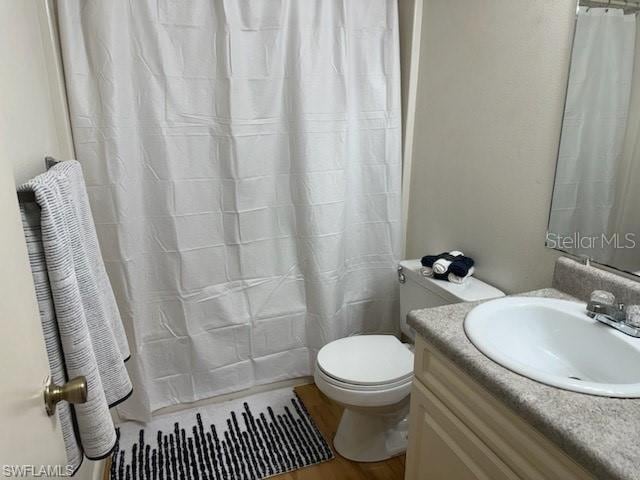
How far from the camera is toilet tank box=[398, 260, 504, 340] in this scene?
170cm

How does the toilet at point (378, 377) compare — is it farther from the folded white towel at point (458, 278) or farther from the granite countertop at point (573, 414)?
the granite countertop at point (573, 414)

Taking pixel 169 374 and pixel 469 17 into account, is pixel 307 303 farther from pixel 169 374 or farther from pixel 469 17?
pixel 469 17

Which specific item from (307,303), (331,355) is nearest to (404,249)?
(307,303)

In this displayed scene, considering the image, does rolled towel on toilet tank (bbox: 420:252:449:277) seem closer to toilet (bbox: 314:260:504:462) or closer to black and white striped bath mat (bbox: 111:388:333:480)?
toilet (bbox: 314:260:504:462)

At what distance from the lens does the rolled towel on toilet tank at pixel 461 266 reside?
175 centimetres

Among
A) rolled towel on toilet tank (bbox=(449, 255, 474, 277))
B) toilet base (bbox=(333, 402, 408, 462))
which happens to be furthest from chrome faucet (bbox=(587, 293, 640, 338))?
toilet base (bbox=(333, 402, 408, 462))

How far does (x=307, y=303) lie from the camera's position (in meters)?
2.27

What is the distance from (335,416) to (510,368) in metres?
1.35

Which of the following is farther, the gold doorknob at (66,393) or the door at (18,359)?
the gold doorknob at (66,393)

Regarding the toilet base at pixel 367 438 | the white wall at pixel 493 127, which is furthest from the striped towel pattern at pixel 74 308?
the white wall at pixel 493 127

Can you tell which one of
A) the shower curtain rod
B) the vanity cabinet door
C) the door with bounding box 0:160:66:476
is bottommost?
the vanity cabinet door

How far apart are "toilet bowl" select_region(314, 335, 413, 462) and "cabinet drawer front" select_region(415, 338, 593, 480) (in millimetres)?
445

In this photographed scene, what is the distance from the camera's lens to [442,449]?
1.20 m

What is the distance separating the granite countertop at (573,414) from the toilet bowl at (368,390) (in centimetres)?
64
